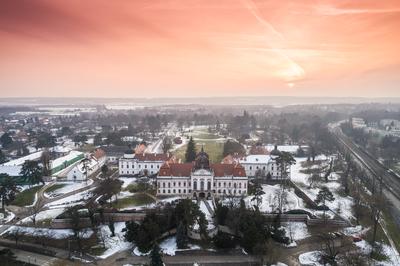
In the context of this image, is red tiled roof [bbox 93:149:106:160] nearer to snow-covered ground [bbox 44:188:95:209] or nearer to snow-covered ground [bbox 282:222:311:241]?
snow-covered ground [bbox 44:188:95:209]

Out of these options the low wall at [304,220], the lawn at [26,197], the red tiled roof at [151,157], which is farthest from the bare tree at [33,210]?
the low wall at [304,220]

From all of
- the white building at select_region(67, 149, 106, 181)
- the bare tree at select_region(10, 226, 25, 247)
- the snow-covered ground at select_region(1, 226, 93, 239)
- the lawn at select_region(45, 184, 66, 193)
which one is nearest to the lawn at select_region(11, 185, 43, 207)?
the lawn at select_region(45, 184, 66, 193)

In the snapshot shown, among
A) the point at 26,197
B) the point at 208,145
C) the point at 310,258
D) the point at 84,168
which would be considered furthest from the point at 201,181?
the point at 208,145

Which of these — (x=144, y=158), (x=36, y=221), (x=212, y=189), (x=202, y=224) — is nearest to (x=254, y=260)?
(x=202, y=224)

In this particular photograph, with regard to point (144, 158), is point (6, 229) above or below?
below

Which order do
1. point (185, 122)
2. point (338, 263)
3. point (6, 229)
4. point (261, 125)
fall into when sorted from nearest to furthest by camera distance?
point (338, 263)
point (6, 229)
point (261, 125)
point (185, 122)

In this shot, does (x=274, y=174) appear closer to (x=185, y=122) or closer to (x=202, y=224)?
(x=202, y=224)

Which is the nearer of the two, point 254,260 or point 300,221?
point 254,260
